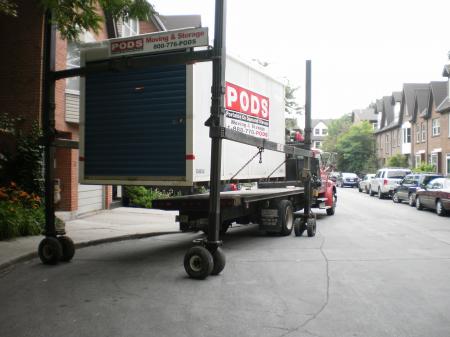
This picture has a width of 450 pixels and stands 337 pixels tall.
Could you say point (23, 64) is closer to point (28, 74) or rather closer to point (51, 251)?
point (28, 74)

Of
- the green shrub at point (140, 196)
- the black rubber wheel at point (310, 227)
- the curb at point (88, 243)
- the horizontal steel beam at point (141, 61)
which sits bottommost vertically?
the curb at point (88, 243)

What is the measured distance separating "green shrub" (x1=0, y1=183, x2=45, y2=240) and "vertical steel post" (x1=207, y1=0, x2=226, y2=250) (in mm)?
5267

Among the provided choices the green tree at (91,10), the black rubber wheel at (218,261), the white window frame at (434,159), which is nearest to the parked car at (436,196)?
the black rubber wheel at (218,261)

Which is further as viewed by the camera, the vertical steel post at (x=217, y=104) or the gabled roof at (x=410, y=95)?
the gabled roof at (x=410, y=95)

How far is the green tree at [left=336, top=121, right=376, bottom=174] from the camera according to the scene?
2365 inches

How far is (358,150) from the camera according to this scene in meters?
60.1

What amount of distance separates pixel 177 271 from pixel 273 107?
5.60 metres

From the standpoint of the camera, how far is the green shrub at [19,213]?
10094 mm

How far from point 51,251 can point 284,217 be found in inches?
229

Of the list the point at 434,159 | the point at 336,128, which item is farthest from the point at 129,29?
the point at 336,128

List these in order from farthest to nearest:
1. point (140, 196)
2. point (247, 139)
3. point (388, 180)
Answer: point (388, 180), point (140, 196), point (247, 139)

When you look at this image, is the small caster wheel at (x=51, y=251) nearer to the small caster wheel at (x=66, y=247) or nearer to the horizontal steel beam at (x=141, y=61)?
the small caster wheel at (x=66, y=247)

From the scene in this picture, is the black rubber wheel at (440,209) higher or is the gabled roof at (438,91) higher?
the gabled roof at (438,91)

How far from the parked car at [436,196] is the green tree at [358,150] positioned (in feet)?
127
